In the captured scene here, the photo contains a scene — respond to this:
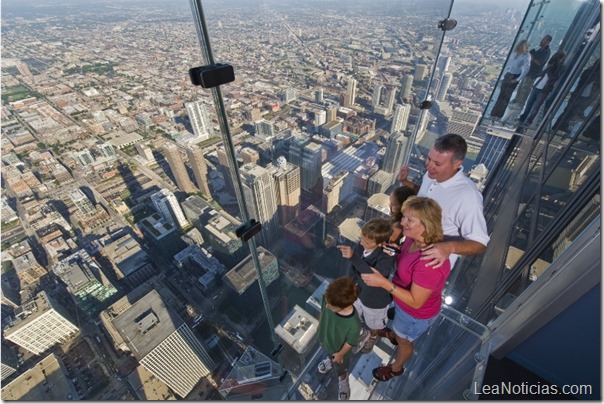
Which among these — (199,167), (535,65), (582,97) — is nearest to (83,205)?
(199,167)

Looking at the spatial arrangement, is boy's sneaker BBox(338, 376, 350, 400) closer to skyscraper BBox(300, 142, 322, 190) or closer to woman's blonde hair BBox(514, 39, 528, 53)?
woman's blonde hair BBox(514, 39, 528, 53)

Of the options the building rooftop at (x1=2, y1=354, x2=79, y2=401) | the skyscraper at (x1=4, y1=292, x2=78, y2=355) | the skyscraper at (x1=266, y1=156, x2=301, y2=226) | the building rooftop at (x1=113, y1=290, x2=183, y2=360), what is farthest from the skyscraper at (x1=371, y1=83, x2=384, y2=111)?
the building rooftop at (x1=2, y1=354, x2=79, y2=401)

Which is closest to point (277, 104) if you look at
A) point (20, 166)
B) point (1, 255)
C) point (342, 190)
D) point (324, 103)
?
point (324, 103)

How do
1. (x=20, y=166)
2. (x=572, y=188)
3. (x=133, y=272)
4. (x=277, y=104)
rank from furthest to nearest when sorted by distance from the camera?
(x=20, y=166) < (x=277, y=104) < (x=133, y=272) < (x=572, y=188)

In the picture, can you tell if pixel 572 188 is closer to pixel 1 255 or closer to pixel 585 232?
pixel 585 232

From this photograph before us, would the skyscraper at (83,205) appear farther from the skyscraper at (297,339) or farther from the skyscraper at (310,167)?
the skyscraper at (297,339)

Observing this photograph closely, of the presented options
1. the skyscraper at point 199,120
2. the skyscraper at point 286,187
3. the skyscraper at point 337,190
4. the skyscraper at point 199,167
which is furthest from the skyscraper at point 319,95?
the skyscraper at point 199,167
